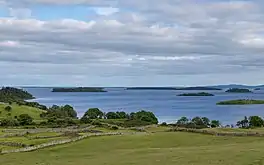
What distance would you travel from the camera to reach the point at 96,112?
169 m

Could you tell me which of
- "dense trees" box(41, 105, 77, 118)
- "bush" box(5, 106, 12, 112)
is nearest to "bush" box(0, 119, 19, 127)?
"dense trees" box(41, 105, 77, 118)

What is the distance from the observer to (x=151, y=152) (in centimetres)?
4262

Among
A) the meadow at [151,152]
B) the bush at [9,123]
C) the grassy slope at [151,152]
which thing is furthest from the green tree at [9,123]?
the grassy slope at [151,152]

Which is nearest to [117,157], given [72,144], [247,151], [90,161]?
[90,161]

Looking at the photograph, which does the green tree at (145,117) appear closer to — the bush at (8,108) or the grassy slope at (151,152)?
the bush at (8,108)

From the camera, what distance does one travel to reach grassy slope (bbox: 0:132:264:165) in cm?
3425

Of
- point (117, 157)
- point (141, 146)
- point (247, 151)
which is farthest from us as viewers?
point (141, 146)

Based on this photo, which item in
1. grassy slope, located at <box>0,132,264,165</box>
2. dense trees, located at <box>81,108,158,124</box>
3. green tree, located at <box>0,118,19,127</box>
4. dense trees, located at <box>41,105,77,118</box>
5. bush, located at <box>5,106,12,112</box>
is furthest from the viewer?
dense trees, located at <box>81,108,158,124</box>

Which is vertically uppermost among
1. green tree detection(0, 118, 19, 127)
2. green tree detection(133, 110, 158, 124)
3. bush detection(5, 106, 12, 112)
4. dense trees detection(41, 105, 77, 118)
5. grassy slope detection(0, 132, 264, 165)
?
bush detection(5, 106, 12, 112)

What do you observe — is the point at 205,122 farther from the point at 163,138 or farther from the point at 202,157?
the point at 202,157

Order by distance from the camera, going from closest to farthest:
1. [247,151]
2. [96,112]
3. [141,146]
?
1. [247,151]
2. [141,146]
3. [96,112]

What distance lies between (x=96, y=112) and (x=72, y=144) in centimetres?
11441

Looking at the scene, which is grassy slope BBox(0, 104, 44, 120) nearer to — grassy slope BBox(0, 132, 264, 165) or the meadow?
the meadow

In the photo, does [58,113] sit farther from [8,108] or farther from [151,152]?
[151,152]
